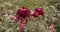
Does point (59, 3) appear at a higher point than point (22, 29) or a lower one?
lower

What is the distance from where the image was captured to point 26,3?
4293mm

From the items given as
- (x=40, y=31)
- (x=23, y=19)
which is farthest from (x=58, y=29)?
(x=23, y=19)

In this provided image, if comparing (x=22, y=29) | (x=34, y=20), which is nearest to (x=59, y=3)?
(x=34, y=20)

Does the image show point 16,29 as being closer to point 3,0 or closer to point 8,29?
point 8,29

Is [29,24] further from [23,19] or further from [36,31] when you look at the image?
[23,19]

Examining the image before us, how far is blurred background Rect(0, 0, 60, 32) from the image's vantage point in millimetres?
2484

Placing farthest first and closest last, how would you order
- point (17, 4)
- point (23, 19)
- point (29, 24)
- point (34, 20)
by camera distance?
point (17, 4) < point (34, 20) < point (29, 24) < point (23, 19)

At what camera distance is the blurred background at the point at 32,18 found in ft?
8.15

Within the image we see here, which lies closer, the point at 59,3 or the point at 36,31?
the point at 36,31

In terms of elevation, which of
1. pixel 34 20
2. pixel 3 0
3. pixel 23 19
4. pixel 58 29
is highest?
pixel 23 19

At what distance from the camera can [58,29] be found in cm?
363

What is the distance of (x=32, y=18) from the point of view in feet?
8.20

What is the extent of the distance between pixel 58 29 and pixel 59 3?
2.69ft

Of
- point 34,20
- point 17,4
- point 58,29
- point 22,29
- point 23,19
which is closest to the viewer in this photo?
point 23,19
